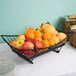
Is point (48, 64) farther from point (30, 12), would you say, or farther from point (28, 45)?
point (30, 12)

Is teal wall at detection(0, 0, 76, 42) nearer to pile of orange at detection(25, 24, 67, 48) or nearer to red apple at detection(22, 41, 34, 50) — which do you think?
pile of orange at detection(25, 24, 67, 48)

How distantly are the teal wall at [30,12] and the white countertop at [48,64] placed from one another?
0.19 metres

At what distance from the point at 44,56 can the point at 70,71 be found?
0.21 m

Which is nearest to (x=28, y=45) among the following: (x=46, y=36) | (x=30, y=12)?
(x=46, y=36)

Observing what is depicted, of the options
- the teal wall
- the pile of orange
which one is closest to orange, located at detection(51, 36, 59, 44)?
the pile of orange

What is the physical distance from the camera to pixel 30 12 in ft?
4.11

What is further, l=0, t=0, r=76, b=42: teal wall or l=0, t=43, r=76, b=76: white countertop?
l=0, t=0, r=76, b=42: teal wall

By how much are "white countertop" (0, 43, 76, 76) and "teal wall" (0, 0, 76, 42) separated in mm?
188

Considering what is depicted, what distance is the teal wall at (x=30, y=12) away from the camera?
1195 mm

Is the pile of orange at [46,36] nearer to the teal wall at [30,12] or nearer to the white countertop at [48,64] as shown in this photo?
the white countertop at [48,64]

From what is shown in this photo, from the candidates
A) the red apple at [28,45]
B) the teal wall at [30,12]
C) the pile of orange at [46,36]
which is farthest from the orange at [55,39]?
the teal wall at [30,12]

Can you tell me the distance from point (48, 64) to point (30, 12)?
44 cm

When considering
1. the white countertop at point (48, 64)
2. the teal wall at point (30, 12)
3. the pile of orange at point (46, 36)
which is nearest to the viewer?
the white countertop at point (48, 64)

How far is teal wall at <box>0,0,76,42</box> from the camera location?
120 cm
